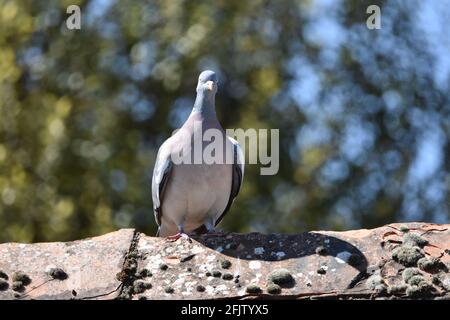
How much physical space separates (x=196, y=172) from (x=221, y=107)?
7.35m

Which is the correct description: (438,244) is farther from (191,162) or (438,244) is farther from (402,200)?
(402,200)

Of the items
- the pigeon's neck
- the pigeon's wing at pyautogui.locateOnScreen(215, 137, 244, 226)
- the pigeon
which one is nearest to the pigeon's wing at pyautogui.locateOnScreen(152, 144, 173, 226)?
the pigeon

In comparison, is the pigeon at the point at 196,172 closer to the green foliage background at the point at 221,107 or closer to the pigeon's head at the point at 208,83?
the pigeon's head at the point at 208,83

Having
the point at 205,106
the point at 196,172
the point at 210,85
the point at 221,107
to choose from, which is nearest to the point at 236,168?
the point at 196,172

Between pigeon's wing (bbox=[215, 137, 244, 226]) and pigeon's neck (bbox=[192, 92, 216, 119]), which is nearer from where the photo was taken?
pigeon's neck (bbox=[192, 92, 216, 119])

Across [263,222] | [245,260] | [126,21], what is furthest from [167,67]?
[245,260]

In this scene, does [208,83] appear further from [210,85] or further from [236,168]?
[236,168]

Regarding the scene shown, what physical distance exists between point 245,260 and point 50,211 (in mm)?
8371

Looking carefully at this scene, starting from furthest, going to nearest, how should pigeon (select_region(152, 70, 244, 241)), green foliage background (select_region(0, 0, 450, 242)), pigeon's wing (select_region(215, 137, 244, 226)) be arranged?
green foliage background (select_region(0, 0, 450, 242)) → pigeon's wing (select_region(215, 137, 244, 226)) → pigeon (select_region(152, 70, 244, 241))

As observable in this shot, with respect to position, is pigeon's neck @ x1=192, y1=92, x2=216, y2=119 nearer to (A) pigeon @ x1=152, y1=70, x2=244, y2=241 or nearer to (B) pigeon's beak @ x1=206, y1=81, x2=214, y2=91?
(A) pigeon @ x1=152, y1=70, x2=244, y2=241

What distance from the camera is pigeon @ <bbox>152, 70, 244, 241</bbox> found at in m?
11.2

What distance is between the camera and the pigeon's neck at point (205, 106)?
11.3 m

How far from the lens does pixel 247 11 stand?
1948 cm

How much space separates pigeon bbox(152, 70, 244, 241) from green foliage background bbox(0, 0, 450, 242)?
16.6ft
